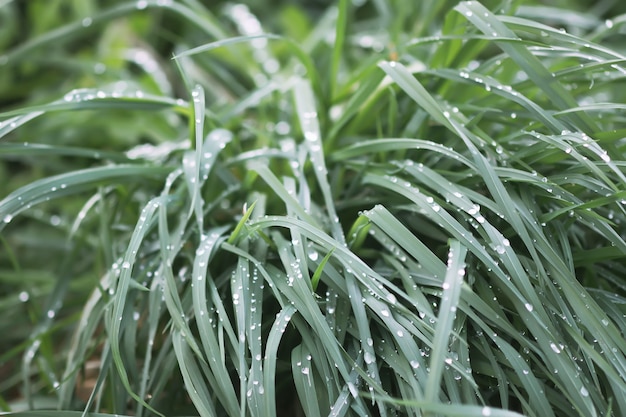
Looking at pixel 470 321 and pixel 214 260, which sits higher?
pixel 214 260

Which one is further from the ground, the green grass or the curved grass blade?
the curved grass blade

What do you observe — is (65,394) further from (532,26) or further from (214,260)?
(532,26)

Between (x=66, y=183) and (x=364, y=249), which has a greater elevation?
(x=66, y=183)

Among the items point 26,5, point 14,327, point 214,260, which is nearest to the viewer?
point 214,260

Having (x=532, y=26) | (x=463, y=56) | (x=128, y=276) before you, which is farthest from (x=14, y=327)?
(x=532, y=26)

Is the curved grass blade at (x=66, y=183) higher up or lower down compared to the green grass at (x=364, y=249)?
higher up

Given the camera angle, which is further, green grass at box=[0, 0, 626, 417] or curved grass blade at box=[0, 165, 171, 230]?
curved grass blade at box=[0, 165, 171, 230]

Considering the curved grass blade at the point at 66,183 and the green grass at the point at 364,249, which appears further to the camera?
the curved grass blade at the point at 66,183

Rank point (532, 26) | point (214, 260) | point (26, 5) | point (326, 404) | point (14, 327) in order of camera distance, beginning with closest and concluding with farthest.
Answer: point (326, 404) < point (532, 26) < point (214, 260) < point (14, 327) < point (26, 5)
